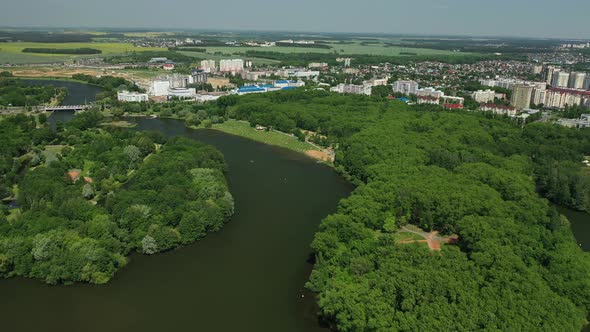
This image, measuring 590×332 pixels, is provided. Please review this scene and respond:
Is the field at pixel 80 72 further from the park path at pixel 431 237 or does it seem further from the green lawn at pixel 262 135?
the park path at pixel 431 237

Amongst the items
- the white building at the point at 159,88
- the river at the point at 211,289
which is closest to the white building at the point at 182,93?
the white building at the point at 159,88

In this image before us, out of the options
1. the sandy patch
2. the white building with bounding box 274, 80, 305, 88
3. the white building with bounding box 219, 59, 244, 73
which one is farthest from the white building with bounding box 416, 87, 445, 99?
the white building with bounding box 219, 59, 244, 73

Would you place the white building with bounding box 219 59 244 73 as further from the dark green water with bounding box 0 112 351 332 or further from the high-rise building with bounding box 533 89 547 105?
the dark green water with bounding box 0 112 351 332

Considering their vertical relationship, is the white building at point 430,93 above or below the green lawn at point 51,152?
above

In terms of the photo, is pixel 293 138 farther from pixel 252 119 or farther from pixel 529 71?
pixel 529 71

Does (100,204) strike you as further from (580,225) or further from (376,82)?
(376,82)

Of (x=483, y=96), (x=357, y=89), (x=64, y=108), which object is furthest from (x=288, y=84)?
(x=64, y=108)
